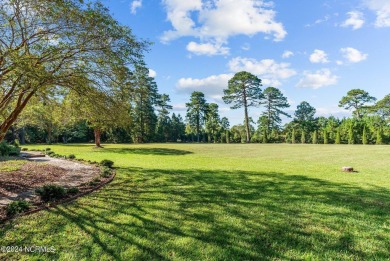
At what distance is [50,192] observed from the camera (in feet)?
18.2

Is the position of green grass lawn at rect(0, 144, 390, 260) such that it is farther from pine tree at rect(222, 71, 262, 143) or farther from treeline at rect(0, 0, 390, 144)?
pine tree at rect(222, 71, 262, 143)

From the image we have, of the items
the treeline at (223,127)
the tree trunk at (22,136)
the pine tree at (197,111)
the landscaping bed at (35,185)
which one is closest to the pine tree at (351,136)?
the treeline at (223,127)

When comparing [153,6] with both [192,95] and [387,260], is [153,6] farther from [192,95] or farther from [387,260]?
[192,95]

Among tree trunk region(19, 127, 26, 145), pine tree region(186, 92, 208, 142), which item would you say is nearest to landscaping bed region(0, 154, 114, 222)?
tree trunk region(19, 127, 26, 145)

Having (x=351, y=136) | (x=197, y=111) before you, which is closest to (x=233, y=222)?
(x=351, y=136)

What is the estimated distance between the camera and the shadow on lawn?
129 inches

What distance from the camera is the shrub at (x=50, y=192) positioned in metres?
5.48

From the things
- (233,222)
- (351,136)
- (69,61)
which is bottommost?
(233,222)

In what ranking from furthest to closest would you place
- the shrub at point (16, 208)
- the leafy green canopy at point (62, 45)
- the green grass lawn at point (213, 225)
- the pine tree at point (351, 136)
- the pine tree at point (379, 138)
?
the pine tree at point (351, 136), the pine tree at point (379, 138), the leafy green canopy at point (62, 45), the shrub at point (16, 208), the green grass lawn at point (213, 225)

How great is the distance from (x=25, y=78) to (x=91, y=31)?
→ 2111 mm

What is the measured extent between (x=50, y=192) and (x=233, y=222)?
4.24m

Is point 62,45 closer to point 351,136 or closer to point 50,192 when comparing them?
point 50,192

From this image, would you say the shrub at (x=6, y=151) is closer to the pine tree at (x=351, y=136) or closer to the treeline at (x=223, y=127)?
the treeline at (x=223, y=127)

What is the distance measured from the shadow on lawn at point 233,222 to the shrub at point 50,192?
701 millimetres
